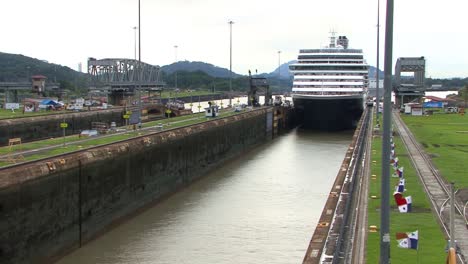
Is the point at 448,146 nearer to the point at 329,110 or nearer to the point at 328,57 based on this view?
the point at 329,110

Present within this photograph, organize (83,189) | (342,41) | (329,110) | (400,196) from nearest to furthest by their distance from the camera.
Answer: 1. (400,196)
2. (83,189)
3. (329,110)
4. (342,41)

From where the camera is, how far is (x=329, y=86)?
88625 mm

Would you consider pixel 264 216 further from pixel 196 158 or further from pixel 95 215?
pixel 196 158

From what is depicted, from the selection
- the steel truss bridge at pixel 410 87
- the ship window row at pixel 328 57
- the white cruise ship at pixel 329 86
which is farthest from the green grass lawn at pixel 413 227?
the steel truss bridge at pixel 410 87

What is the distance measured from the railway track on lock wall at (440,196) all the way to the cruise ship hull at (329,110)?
40.0 m

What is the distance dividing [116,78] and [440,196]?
10462 cm

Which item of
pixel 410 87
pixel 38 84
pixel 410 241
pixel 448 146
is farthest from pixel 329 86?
pixel 410 241

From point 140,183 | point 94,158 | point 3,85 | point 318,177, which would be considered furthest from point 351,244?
point 3,85

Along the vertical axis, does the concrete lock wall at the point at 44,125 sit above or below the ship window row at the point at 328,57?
below

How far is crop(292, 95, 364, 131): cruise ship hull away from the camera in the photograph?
3430 inches

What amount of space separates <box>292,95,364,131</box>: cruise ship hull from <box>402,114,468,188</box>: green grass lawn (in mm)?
14986

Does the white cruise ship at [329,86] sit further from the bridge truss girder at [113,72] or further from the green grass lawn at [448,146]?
the bridge truss girder at [113,72]

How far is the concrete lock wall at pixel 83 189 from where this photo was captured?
21797 millimetres

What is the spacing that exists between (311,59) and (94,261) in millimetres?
72752
